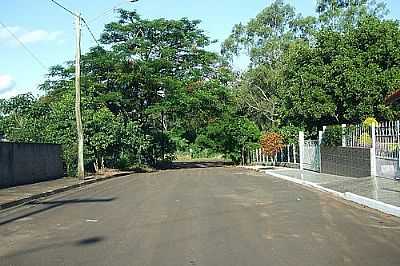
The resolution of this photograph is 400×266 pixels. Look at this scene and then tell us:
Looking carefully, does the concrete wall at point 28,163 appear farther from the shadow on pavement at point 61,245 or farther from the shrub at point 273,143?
the shrub at point 273,143

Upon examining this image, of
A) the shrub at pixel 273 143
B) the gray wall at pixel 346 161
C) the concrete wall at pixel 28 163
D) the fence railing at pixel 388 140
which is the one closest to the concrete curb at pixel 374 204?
the fence railing at pixel 388 140

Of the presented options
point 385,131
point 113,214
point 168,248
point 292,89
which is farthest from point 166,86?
point 168,248

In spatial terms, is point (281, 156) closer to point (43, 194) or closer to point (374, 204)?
point (43, 194)

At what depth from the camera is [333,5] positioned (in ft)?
173

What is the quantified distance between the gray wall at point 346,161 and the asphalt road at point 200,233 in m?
6.47

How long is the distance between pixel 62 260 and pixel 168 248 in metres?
1.74

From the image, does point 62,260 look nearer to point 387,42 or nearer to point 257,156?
point 387,42

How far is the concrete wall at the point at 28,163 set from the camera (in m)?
23.9

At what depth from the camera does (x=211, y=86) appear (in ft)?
166

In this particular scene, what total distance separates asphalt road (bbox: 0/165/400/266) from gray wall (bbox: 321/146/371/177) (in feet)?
21.2

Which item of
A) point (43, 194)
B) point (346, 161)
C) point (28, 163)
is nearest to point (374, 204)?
point (346, 161)

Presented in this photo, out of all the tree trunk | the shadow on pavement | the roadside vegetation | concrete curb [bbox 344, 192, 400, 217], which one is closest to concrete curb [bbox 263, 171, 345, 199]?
concrete curb [bbox 344, 192, 400, 217]

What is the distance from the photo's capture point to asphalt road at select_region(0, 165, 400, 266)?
337 inches

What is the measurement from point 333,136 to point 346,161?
7.97 feet
